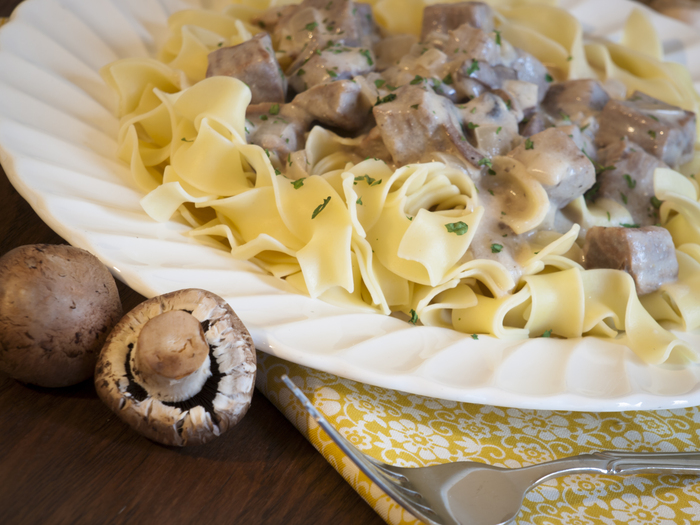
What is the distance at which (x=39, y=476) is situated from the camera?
1.61 m

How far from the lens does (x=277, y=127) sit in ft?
9.80

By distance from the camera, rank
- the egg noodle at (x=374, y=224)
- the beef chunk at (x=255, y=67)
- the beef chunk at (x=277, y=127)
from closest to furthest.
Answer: the egg noodle at (x=374, y=224)
the beef chunk at (x=277, y=127)
the beef chunk at (x=255, y=67)

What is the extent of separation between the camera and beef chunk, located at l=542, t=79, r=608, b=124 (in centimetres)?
362

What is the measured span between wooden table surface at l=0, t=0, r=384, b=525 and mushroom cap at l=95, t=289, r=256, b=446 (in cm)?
13

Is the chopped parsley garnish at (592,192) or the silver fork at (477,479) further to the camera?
the chopped parsley garnish at (592,192)

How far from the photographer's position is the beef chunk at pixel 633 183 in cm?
322

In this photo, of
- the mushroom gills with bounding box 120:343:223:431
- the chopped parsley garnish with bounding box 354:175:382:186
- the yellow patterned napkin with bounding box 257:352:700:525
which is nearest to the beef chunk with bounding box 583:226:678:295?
the yellow patterned napkin with bounding box 257:352:700:525

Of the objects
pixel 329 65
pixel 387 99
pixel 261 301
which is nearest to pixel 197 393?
pixel 261 301

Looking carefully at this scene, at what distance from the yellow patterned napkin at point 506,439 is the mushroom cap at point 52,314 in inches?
23.4

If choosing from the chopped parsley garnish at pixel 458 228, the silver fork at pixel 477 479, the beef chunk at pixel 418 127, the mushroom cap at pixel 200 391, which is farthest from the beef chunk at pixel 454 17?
the silver fork at pixel 477 479

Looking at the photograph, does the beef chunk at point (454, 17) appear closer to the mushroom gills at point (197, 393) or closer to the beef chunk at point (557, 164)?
the beef chunk at point (557, 164)

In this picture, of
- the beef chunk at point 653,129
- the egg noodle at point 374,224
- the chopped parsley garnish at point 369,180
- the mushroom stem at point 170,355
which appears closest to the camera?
the mushroom stem at point 170,355

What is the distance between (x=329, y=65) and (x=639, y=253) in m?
1.90

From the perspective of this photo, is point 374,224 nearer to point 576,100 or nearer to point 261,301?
point 261,301
